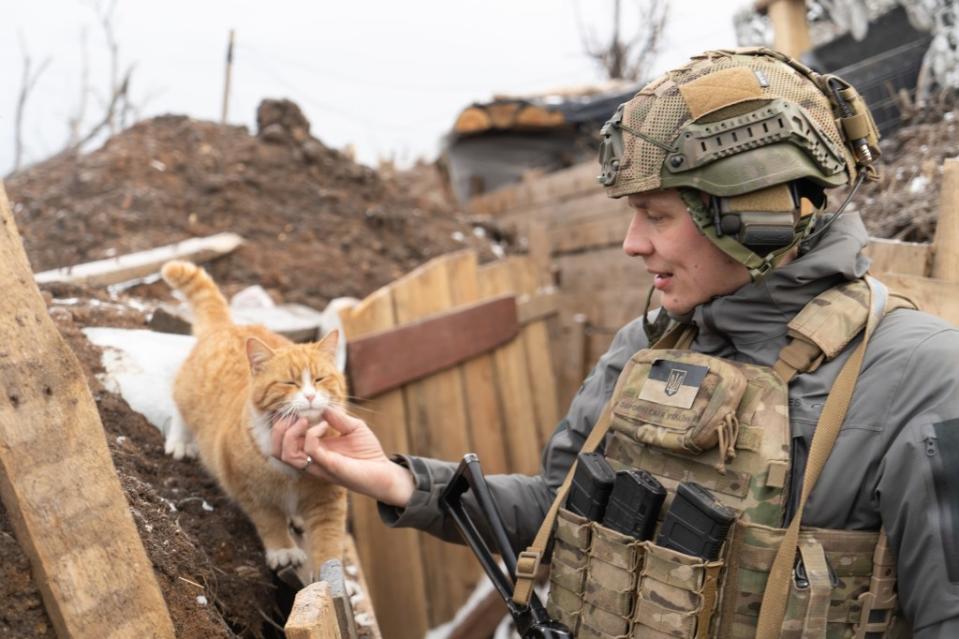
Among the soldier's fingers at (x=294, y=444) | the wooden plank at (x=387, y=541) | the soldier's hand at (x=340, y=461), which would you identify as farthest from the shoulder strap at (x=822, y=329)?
the wooden plank at (x=387, y=541)

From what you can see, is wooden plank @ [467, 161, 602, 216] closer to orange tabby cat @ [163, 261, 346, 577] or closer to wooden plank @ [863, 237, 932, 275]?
wooden plank @ [863, 237, 932, 275]

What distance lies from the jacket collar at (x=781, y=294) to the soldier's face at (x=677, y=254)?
0.19ft

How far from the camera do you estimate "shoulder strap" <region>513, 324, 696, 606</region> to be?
210 centimetres

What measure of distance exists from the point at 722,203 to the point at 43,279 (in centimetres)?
363

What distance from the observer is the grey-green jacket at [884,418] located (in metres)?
1.64

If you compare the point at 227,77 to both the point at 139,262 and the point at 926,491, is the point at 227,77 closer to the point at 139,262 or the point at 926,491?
the point at 139,262

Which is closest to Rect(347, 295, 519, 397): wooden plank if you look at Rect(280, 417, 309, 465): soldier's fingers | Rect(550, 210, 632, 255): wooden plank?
Rect(280, 417, 309, 465): soldier's fingers

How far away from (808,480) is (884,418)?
0.71 feet

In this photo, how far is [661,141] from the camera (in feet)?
6.56

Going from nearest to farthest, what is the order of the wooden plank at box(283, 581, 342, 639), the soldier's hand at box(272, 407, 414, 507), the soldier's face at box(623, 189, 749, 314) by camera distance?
the wooden plank at box(283, 581, 342, 639) → the soldier's face at box(623, 189, 749, 314) → the soldier's hand at box(272, 407, 414, 507)

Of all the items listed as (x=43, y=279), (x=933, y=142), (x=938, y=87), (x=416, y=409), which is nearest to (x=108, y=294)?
(x=43, y=279)

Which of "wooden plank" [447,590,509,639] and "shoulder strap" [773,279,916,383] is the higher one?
"shoulder strap" [773,279,916,383]

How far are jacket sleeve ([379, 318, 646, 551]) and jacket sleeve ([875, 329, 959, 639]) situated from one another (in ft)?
2.74

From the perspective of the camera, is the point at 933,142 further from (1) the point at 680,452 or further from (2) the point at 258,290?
(2) the point at 258,290
